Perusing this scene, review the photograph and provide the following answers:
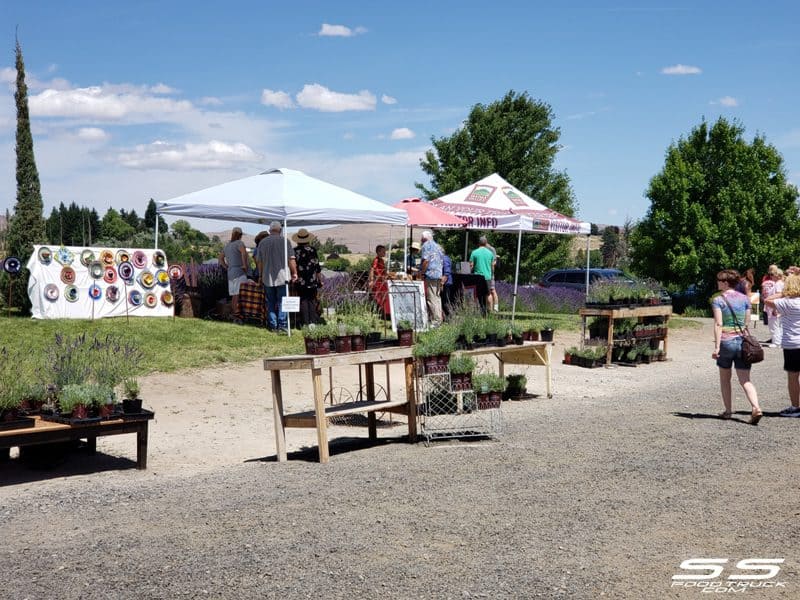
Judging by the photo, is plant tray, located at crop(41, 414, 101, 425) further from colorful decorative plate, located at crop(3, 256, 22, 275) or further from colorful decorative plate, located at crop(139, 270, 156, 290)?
colorful decorative plate, located at crop(139, 270, 156, 290)

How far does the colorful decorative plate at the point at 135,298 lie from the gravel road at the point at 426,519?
28.5 feet

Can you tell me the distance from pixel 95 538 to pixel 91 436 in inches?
95.0

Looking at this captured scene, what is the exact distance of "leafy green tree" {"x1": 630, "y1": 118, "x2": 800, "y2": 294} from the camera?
33031 millimetres

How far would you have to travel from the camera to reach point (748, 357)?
35.3ft

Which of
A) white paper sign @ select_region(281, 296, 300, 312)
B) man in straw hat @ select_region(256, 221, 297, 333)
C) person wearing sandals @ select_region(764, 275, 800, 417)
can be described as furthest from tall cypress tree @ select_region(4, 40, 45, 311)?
person wearing sandals @ select_region(764, 275, 800, 417)

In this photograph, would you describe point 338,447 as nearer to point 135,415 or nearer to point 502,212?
point 135,415

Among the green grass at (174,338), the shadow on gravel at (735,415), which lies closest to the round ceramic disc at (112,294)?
the green grass at (174,338)

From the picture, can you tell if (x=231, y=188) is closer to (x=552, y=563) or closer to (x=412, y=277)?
(x=412, y=277)

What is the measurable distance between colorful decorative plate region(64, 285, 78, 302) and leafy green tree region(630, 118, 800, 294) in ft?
72.3

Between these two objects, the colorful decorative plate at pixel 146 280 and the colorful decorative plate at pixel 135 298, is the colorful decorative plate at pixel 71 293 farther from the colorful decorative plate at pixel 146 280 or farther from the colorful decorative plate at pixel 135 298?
the colorful decorative plate at pixel 146 280

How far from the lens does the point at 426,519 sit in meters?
6.66

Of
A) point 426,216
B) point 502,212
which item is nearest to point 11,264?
point 426,216

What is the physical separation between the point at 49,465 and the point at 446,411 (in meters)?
3.91

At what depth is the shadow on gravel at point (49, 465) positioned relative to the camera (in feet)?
28.1
